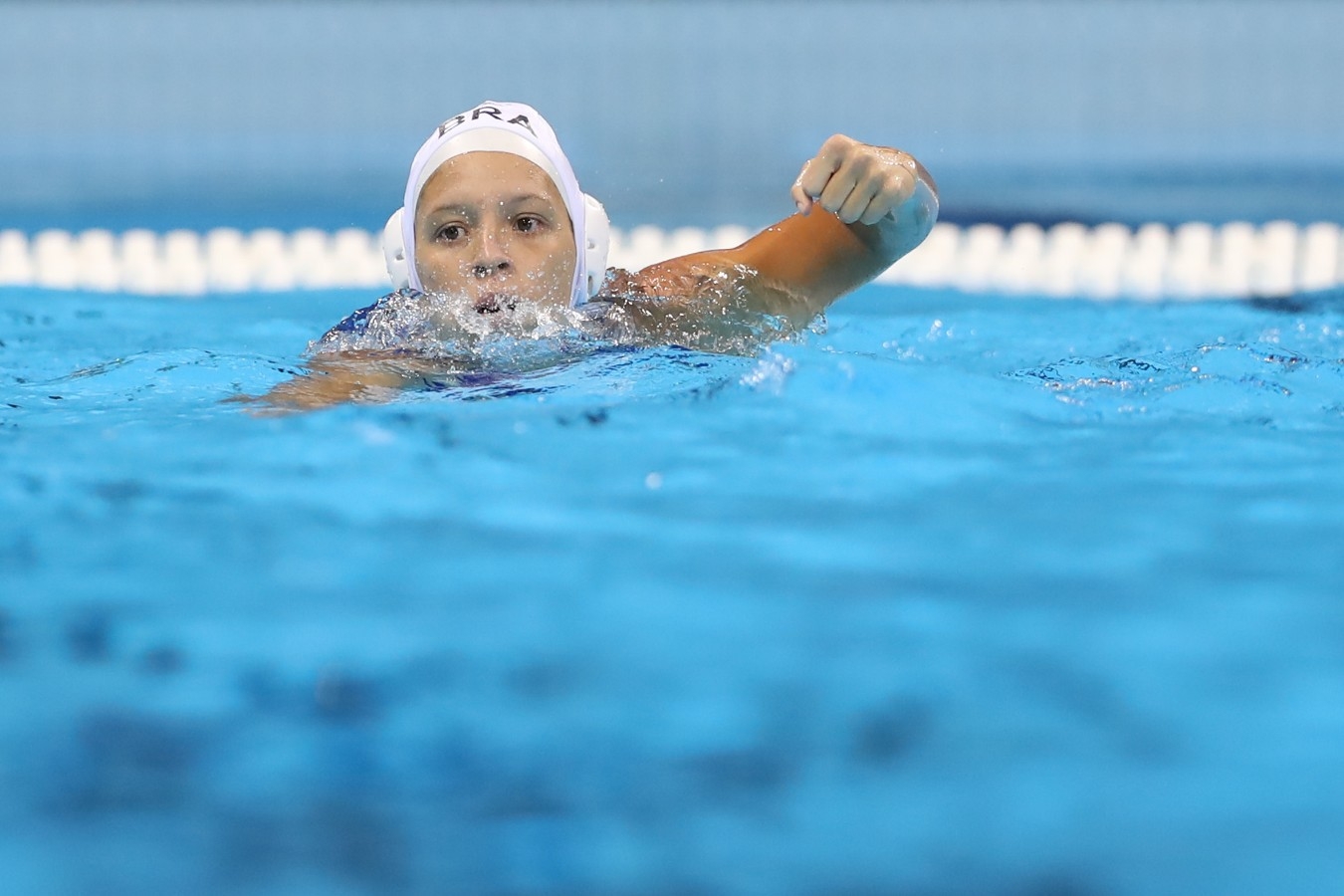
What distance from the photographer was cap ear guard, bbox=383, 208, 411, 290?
2785 mm

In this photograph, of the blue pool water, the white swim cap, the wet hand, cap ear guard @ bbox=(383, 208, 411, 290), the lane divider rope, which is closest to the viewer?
the blue pool water

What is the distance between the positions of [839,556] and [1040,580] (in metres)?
0.21

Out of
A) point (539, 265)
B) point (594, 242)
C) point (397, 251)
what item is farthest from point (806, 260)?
point (397, 251)

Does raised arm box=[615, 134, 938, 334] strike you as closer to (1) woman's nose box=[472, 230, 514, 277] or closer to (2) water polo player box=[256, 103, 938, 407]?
(2) water polo player box=[256, 103, 938, 407]

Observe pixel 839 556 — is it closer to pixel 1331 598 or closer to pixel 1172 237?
pixel 1331 598

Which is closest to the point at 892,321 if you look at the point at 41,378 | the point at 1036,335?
the point at 1036,335

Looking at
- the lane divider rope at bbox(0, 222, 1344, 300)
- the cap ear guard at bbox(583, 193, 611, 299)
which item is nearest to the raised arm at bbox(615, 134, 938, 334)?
the cap ear guard at bbox(583, 193, 611, 299)

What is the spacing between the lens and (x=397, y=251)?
9.20 ft

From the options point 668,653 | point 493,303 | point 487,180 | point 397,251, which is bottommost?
point 668,653

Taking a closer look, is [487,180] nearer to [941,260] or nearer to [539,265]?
[539,265]

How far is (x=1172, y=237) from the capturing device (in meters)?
6.65

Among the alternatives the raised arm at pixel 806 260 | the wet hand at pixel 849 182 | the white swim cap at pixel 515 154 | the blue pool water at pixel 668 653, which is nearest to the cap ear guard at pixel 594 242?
the white swim cap at pixel 515 154

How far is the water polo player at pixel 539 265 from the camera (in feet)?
8.26

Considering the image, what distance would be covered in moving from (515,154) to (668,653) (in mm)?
1677
